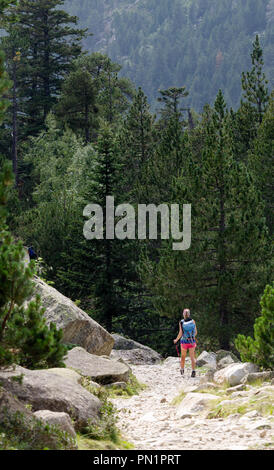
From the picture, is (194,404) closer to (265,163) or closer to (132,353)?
(132,353)

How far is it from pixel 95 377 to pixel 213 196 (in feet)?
34.0

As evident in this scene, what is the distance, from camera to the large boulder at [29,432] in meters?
5.82

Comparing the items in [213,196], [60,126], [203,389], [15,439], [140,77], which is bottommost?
[203,389]

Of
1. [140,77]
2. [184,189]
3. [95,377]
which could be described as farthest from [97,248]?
[140,77]

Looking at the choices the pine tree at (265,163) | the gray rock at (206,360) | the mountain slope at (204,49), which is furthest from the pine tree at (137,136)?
the mountain slope at (204,49)

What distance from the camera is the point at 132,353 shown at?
19.6 meters

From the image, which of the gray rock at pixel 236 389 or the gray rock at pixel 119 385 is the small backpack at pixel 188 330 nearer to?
the gray rock at pixel 119 385

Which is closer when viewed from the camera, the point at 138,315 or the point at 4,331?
the point at 4,331

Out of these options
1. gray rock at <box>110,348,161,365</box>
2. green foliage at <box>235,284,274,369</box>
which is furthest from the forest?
gray rock at <box>110,348,161,365</box>

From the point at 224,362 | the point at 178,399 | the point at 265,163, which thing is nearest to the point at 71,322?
the point at 224,362

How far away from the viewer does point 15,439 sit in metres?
5.71

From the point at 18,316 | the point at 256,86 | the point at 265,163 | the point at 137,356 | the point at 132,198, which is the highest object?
the point at 256,86

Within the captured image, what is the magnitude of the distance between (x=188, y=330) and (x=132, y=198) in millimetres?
15670
